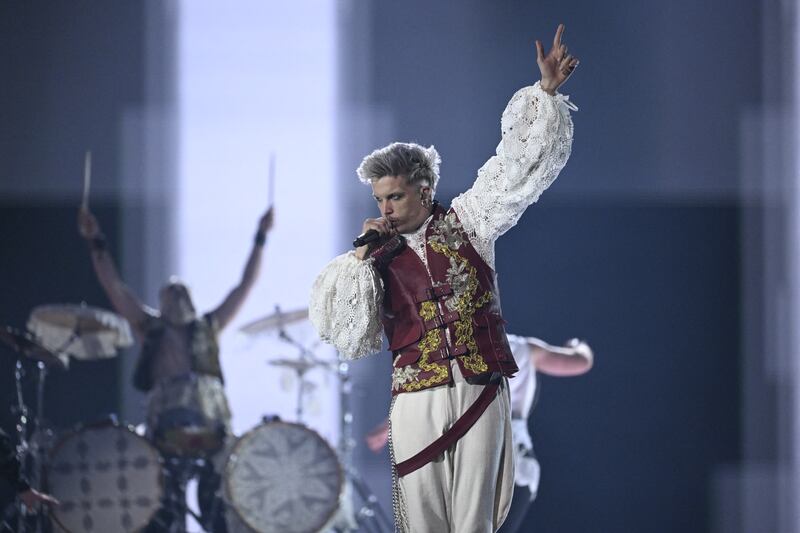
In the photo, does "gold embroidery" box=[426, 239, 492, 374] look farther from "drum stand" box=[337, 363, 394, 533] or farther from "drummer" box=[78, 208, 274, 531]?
"drummer" box=[78, 208, 274, 531]

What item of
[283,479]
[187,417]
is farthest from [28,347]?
[283,479]

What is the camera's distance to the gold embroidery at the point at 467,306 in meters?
2.46

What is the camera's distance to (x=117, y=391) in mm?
5199

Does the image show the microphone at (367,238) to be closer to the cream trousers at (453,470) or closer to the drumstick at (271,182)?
the cream trousers at (453,470)

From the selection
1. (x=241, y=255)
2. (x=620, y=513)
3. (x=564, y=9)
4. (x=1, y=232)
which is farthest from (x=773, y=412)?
(x=1, y=232)

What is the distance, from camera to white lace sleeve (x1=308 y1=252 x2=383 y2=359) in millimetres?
2443

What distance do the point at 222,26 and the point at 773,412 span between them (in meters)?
3.09

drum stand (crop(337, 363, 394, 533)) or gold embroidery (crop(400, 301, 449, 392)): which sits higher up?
gold embroidery (crop(400, 301, 449, 392))

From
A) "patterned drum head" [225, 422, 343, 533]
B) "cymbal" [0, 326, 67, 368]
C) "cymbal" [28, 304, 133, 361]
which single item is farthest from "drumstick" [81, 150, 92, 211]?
"patterned drum head" [225, 422, 343, 533]

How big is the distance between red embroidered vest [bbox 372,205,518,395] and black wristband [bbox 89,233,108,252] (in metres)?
2.88

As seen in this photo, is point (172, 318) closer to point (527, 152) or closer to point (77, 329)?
point (77, 329)

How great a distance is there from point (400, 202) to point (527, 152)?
0.99 feet

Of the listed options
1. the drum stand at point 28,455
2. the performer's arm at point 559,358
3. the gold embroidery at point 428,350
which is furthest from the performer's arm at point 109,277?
the gold embroidery at point 428,350

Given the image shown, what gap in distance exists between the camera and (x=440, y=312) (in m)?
2.47
